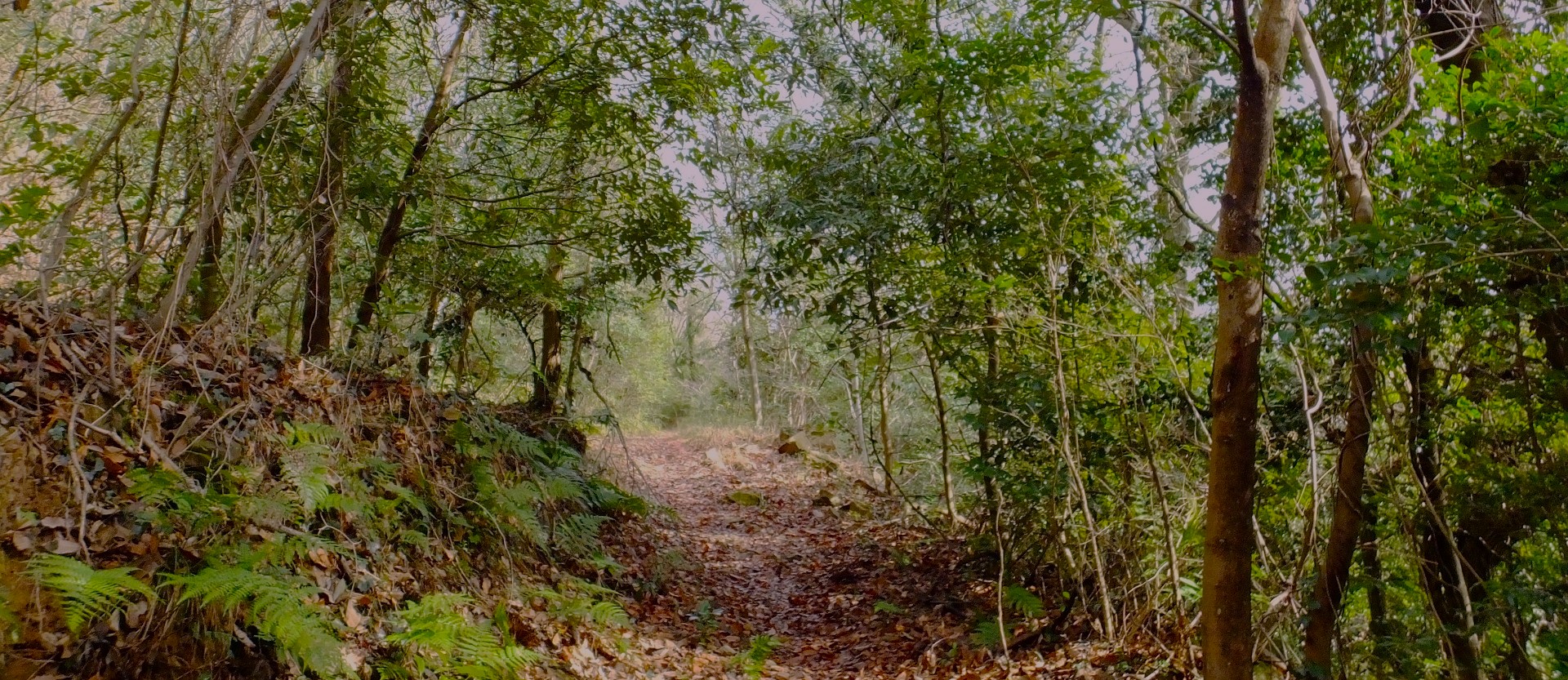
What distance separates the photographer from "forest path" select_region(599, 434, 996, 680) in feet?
19.2

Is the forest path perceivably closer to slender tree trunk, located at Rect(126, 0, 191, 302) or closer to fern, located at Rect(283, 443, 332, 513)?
fern, located at Rect(283, 443, 332, 513)

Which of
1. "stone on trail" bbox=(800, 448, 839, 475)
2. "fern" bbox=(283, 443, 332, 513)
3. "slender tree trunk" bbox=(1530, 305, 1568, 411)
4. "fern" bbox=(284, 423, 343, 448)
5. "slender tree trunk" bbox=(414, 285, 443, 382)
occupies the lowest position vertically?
"stone on trail" bbox=(800, 448, 839, 475)

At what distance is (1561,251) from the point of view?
255 cm

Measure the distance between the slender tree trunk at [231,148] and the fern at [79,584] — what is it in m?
1.16

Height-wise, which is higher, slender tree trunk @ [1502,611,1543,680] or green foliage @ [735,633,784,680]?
slender tree trunk @ [1502,611,1543,680]

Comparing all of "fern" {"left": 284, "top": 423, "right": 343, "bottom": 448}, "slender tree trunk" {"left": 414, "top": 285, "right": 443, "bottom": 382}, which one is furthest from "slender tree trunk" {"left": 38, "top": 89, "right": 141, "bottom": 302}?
"slender tree trunk" {"left": 414, "top": 285, "right": 443, "bottom": 382}

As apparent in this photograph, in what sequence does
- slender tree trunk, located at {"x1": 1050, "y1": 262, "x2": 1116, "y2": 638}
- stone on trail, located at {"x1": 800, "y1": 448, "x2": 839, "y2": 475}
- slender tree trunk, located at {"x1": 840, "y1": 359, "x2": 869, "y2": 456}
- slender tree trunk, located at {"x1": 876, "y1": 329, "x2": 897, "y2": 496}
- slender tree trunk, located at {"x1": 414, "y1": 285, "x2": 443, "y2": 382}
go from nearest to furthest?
slender tree trunk, located at {"x1": 1050, "y1": 262, "x2": 1116, "y2": 638} → slender tree trunk, located at {"x1": 414, "y1": 285, "x2": 443, "y2": 382} → slender tree trunk, located at {"x1": 876, "y1": 329, "x2": 897, "y2": 496} → slender tree trunk, located at {"x1": 840, "y1": 359, "x2": 869, "y2": 456} → stone on trail, located at {"x1": 800, "y1": 448, "x2": 839, "y2": 475}

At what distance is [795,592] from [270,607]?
5.67 m

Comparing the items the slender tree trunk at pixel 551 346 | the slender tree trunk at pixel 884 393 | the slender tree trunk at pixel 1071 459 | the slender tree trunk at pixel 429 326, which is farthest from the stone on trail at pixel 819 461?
the slender tree trunk at pixel 1071 459

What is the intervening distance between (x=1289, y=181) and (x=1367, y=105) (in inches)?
21.2

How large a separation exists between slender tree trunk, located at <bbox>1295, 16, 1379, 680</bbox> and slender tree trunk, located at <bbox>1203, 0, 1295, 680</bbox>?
0.64 metres

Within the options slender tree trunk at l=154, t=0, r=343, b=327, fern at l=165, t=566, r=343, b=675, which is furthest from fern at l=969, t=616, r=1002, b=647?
slender tree trunk at l=154, t=0, r=343, b=327


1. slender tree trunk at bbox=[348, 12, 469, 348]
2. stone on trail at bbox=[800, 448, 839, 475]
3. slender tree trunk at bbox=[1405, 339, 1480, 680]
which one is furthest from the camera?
stone on trail at bbox=[800, 448, 839, 475]

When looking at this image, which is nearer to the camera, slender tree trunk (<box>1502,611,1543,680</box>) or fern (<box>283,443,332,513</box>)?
slender tree trunk (<box>1502,611,1543,680</box>)
